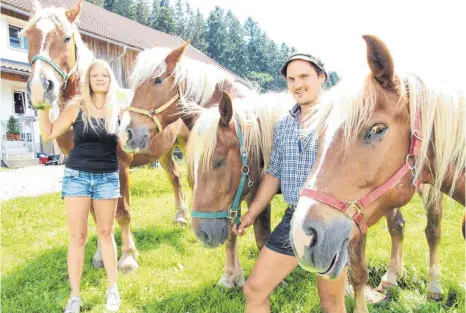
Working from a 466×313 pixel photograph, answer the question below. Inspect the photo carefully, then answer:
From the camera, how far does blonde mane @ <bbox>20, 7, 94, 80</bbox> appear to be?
337 cm

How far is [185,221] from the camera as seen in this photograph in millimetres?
5578

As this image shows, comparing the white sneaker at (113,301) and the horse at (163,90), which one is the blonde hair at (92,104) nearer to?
the horse at (163,90)

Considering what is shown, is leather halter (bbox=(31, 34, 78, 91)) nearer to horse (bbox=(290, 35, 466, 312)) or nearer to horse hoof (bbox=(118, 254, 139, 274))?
horse hoof (bbox=(118, 254, 139, 274))

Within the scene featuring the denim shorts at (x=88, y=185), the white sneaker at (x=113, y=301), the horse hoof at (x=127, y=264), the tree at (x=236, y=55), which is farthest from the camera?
the tree at (x=236, y=55)

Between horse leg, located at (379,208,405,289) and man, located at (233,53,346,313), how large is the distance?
1.46 m

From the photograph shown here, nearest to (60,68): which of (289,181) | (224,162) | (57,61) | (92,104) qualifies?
(57,61)

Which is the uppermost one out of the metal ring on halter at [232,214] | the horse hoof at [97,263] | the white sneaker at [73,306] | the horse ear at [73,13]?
the horse ear at [73,13]

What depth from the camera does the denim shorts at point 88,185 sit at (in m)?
2.86

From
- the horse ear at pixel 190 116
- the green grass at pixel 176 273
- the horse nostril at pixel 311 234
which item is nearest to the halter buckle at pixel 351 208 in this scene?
the horse nostril at pixel 311 234

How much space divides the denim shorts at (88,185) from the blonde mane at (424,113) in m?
2.15

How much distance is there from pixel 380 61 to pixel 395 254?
2708mm

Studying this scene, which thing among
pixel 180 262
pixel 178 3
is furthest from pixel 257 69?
pixel 180 262

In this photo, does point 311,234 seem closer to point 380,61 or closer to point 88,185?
point 380,61

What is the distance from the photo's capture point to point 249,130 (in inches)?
95.7
